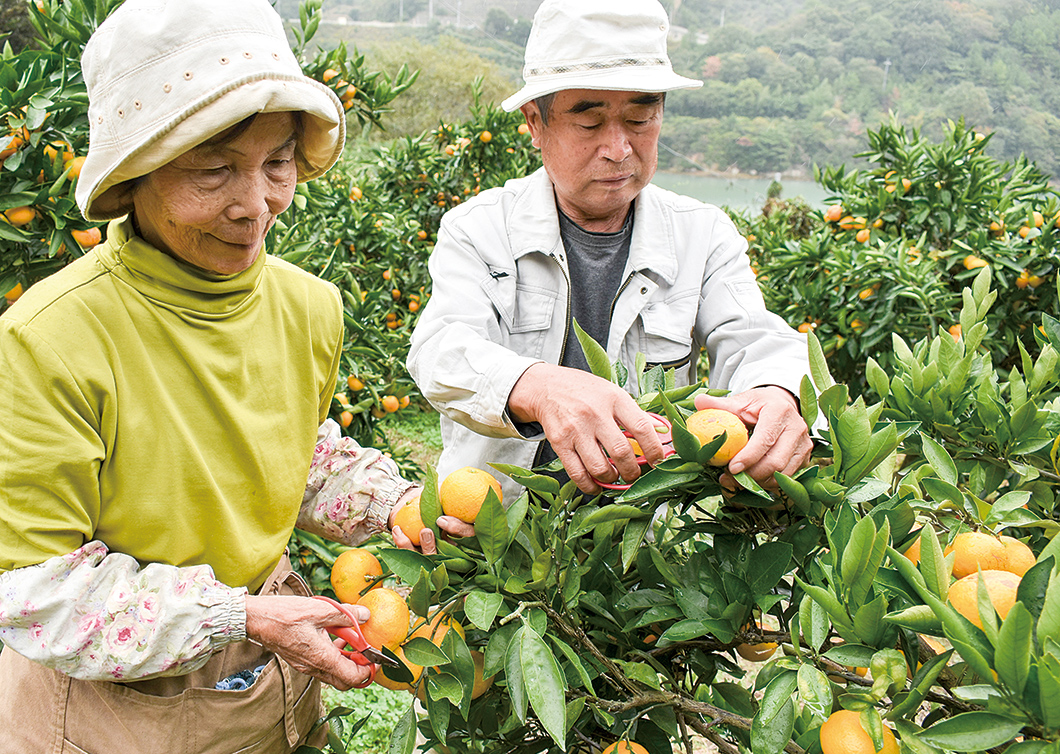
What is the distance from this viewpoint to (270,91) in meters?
0.97

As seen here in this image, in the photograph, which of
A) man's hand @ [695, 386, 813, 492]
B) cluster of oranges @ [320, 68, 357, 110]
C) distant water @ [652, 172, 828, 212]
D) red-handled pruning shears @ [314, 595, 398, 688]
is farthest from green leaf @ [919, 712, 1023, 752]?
distant water @ [652, 172, 828, 212]

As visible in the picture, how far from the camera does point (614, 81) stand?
1.42 meters

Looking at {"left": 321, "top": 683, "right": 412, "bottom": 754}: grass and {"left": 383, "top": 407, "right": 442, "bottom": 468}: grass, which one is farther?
{"left": 383, "top": 407, "right": 442, "bottom": 468}: grass

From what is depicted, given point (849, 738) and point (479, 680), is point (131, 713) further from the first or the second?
point (849, 738)

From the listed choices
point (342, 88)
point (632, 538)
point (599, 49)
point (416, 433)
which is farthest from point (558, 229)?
point (416, 433)

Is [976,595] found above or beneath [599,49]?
beneath

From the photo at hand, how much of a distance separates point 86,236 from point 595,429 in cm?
158

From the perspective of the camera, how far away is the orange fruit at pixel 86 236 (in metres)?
1.98

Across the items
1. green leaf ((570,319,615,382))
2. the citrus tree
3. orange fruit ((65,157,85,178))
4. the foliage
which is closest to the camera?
the citrus tree

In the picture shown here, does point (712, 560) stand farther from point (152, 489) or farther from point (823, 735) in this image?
point (152, 489)

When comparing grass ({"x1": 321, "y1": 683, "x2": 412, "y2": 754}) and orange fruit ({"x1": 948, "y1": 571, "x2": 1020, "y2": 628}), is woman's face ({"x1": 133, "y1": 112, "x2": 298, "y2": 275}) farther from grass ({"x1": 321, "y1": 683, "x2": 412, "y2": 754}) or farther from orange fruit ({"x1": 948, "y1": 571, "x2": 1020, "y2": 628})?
grass ({"x1": 321, "y1": 683, "x2": 412, "y2": 754})

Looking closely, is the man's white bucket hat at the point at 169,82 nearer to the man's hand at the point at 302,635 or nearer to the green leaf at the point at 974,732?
the man's hand at the point at 302,635

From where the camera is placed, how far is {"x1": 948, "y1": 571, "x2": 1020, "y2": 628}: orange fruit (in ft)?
2.45

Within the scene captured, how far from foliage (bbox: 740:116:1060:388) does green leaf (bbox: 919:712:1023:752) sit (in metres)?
3.09
